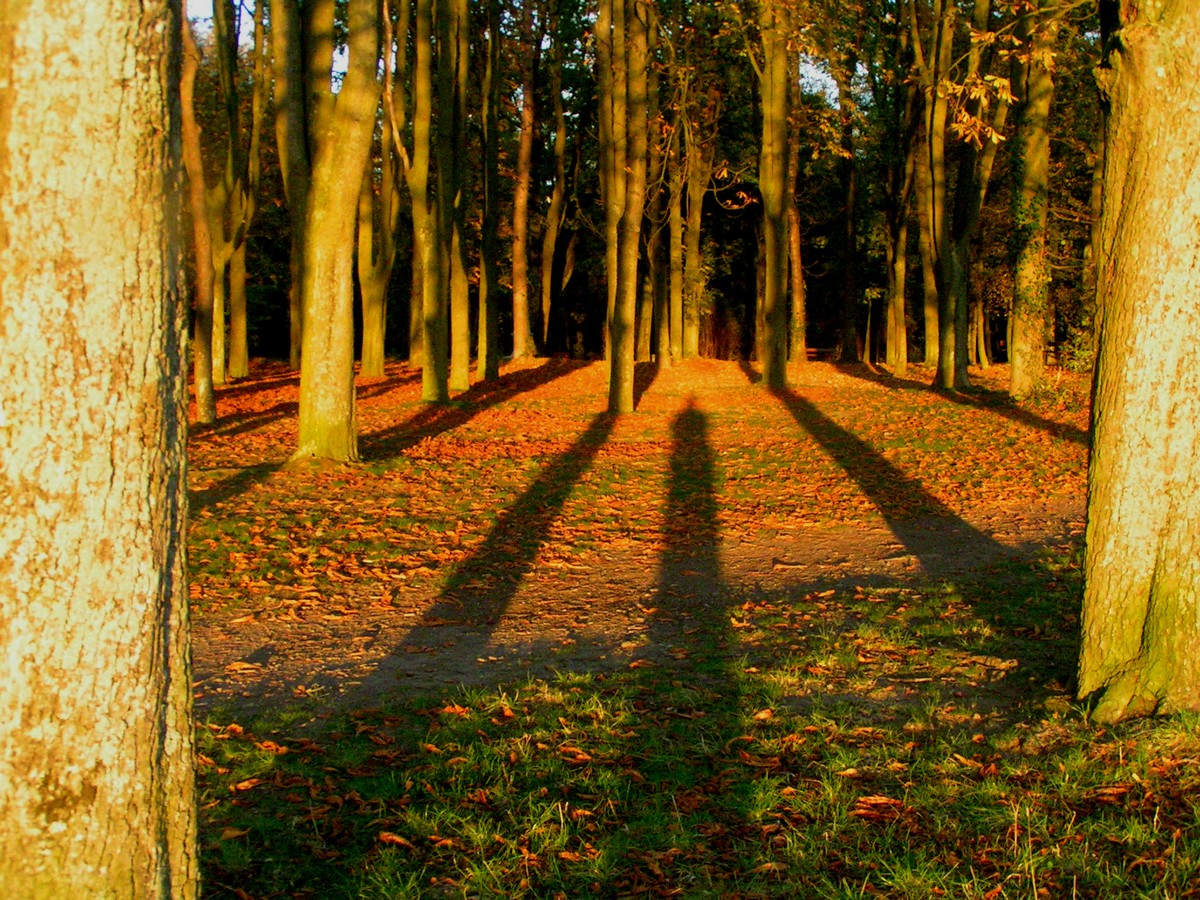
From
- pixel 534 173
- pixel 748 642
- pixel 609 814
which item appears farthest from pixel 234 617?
pixel 534 173

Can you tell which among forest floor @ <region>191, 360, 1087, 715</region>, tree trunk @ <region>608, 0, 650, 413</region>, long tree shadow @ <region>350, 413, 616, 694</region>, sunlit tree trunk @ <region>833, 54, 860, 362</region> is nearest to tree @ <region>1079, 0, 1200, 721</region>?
forest floor @ <region>191, 360, 1087, 715</region>

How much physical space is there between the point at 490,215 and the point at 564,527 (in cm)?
1472

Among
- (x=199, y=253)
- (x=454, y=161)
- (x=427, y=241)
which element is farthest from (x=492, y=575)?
(x=454, y=161)

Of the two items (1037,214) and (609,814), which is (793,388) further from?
(609,814)

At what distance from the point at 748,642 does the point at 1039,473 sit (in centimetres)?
798

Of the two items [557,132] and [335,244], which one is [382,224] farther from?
[335,244]

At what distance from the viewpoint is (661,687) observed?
6176 mm

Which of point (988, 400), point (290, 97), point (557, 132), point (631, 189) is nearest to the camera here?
point (290, 97)

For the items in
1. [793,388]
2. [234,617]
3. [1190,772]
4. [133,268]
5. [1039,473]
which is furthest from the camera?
[793,388]

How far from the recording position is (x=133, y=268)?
8.48 feet

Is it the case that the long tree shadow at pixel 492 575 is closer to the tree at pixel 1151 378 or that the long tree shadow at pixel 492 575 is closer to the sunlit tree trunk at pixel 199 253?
the tree at pixel 1151 378

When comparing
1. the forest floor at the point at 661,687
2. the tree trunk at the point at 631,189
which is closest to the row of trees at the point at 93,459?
the forest floor at the point at 661,687

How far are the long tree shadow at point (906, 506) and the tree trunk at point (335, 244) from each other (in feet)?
22.3

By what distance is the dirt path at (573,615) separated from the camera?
21.8 ft
